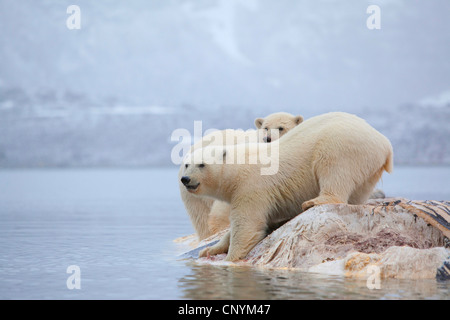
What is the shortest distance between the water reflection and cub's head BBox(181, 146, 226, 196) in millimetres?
1213

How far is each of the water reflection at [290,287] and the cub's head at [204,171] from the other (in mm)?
1213

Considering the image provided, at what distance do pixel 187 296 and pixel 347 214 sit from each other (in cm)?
289

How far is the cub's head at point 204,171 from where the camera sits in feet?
30.9

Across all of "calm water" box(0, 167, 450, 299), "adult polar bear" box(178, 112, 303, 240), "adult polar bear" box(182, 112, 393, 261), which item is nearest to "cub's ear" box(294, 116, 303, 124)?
"adult polar bear" box(178, 112, 303, 240)

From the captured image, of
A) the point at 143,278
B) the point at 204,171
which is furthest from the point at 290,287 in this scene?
the point at 204,171

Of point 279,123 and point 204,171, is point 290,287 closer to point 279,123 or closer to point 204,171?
point 204,171

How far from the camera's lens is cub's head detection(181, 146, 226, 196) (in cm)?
940

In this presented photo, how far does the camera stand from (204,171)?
31.0ft

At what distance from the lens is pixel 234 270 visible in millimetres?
8945
